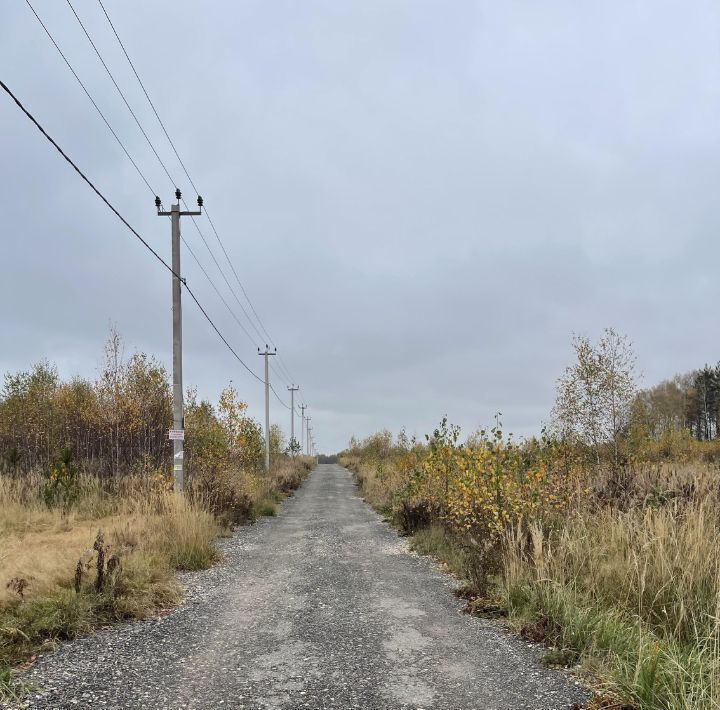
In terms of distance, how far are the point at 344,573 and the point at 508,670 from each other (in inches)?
184

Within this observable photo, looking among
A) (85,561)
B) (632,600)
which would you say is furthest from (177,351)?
(632,600)

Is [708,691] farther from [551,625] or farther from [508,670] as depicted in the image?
[551,625]

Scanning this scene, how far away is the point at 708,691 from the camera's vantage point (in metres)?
3.96

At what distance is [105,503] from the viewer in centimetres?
1480

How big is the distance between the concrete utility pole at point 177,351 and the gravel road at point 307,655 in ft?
17.3

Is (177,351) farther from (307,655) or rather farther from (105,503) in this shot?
(307,655)

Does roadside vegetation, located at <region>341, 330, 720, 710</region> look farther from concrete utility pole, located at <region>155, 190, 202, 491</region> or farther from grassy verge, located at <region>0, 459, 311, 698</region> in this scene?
concrete utility pole, located at <region>155, 190, 202, 491</region>

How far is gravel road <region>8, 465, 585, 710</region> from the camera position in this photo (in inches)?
178

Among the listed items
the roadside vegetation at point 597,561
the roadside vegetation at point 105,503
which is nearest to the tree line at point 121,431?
the roadside vegetation at point 105,503

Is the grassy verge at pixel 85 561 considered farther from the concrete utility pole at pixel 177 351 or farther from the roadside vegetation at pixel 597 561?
the roadside vegetation at pixel 597 561

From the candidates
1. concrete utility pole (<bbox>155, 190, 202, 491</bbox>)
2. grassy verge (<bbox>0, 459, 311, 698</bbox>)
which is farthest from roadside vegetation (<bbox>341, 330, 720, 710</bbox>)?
concrete utility pole (<bbox>155, 190, 202, 491</bbox>)

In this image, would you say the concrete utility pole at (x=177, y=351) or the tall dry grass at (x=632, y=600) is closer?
the tall dry grass at (x=632, y=600)

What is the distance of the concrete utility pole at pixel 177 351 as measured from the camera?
14.2m

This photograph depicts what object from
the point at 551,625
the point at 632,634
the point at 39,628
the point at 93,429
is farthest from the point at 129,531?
the point at 93,429
